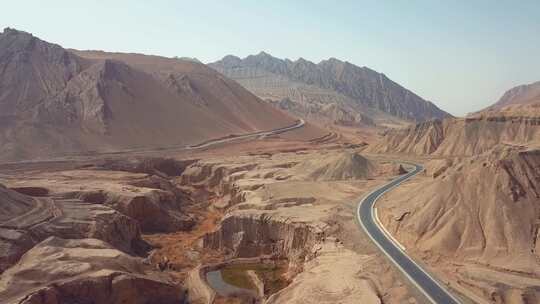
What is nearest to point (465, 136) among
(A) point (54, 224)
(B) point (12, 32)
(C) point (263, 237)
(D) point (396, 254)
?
(C) point (263, 237)

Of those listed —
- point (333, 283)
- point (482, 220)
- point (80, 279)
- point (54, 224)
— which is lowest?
point (80, 279)

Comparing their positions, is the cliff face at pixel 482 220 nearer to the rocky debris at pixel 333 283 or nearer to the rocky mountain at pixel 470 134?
the rocky debris at pixel 333 283

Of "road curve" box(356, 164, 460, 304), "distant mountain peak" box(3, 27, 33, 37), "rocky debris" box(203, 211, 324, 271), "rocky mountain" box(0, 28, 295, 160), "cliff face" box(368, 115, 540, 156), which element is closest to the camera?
"road curve" box(356, 164, 460, 304)

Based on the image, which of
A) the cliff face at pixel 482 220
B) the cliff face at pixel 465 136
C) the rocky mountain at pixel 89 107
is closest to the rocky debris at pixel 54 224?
the cliff face at pixel 482 220

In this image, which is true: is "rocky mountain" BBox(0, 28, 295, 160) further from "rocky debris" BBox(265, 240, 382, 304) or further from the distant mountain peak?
"rocky debris" BBox(265, 240, 382, 304)

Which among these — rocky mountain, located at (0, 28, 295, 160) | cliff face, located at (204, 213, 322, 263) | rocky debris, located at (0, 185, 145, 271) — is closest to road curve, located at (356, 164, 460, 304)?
cliff face, located at (204, 213, 322, 263)

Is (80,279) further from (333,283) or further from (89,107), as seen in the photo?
(89,107)

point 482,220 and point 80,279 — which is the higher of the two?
Result: point 482,220
